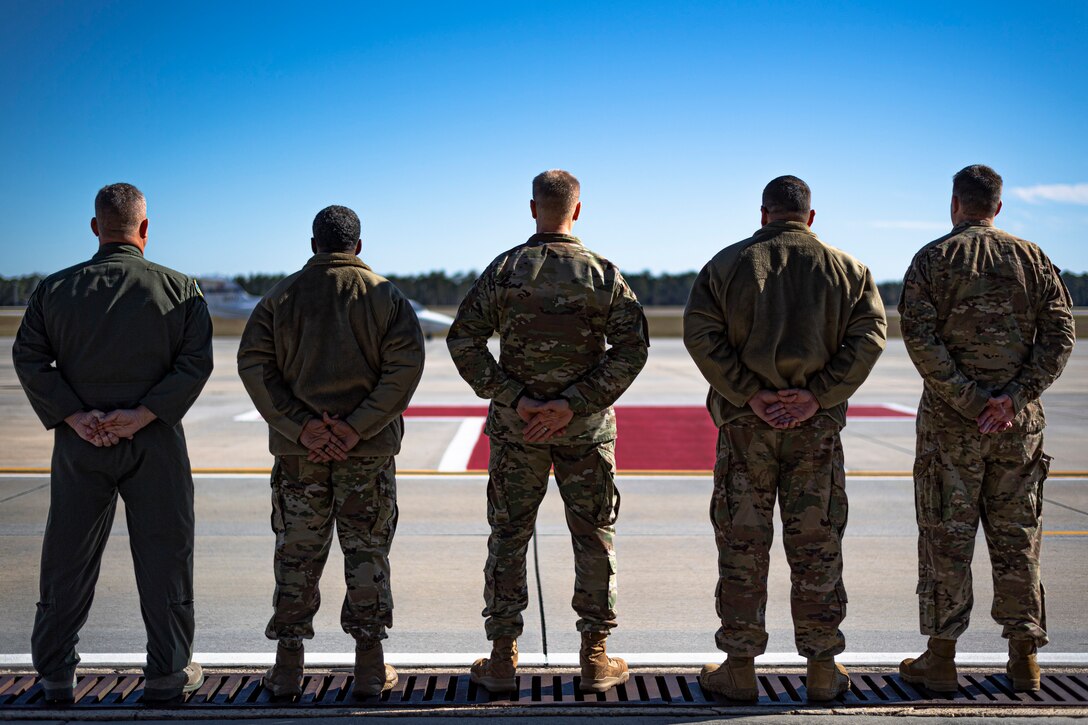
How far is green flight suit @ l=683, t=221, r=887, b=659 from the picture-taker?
3.73m

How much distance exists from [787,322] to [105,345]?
113 inches

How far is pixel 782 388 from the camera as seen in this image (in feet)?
12.5

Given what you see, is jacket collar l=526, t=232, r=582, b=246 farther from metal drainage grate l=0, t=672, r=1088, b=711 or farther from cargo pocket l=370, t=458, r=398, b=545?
metal drainage grate l=0, t=672, r=1088, b=711

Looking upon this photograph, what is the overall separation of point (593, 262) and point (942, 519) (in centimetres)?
189

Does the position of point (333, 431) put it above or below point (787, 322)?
below

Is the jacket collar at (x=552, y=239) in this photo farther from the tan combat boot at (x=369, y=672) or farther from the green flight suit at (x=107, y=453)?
the tan combat boot at (x=369, y=672)

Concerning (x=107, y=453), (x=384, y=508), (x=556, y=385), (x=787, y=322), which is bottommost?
(x=384, y=508)

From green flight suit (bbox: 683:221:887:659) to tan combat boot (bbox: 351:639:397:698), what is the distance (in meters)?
1.43

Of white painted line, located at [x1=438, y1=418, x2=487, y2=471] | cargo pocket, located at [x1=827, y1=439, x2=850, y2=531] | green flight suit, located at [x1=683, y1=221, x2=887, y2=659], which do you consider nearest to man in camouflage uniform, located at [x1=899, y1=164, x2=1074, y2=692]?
green flight suit, located at [x1=683, y1=221, x2=887, y2=659]

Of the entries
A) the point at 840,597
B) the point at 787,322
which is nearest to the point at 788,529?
the point at 840,597

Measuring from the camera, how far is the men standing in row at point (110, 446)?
12.0ft

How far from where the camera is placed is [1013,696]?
147 inches

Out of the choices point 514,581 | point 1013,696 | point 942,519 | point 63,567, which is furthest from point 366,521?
point 1013,696

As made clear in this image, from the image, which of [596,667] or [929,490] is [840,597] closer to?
[929,490]
